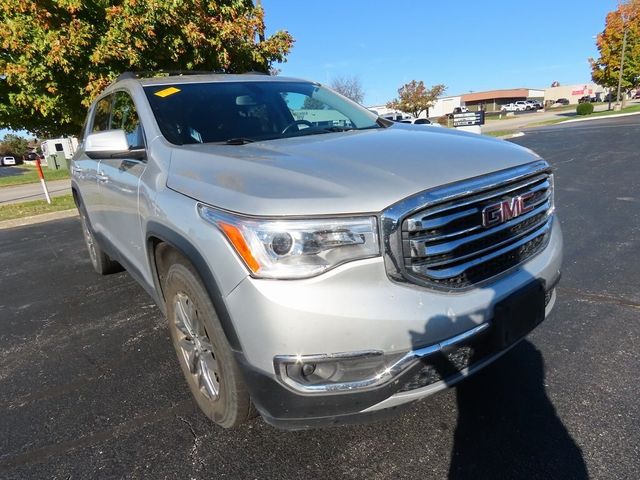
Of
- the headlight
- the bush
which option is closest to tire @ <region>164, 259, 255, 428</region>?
the headlight

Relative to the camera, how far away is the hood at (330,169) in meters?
1.79

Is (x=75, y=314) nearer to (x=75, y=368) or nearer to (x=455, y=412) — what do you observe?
(x=75, y=368)

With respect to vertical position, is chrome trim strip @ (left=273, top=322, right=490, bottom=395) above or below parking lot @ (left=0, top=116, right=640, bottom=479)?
above

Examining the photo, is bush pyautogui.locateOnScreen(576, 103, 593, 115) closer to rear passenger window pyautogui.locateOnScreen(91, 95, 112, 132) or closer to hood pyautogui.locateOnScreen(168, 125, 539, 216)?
rear passenger window pyautogui.locateOnScreen(91, 95, 112, 132)

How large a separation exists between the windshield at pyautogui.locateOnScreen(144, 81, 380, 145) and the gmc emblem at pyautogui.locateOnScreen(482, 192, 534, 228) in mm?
1387

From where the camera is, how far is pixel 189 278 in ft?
7.02

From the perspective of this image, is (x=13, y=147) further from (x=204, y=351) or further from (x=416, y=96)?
(x=204, y=351)

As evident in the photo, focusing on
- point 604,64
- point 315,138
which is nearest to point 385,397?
point 315,138

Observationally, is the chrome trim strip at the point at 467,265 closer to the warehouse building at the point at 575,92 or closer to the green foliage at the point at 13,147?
the green foliage at the point at 13,147

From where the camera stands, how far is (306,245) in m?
1.75

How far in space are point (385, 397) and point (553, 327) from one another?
6.30ft

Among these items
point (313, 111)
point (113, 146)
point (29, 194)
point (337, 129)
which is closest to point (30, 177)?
point (29, 194)

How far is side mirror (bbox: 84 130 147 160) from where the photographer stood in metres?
2.67

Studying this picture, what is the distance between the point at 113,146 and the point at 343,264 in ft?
5.52
